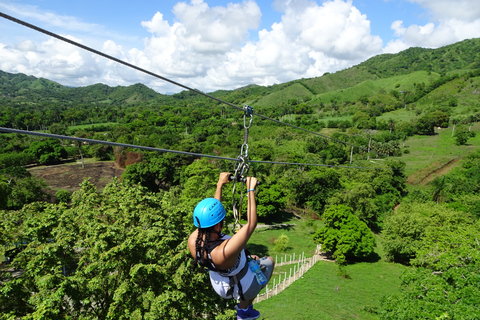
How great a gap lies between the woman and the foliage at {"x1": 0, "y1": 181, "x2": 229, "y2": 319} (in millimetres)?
5218

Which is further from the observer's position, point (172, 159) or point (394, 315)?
point (172, 159)

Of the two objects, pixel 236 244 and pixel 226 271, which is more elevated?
pixel 236 244

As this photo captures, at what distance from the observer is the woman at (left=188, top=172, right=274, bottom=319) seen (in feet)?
9.85

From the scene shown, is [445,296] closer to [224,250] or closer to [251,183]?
[251,183]

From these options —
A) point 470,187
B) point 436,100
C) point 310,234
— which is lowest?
point 310,234

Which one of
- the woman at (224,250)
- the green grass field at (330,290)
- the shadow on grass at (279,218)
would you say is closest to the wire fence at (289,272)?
the green grass field at (330,290)

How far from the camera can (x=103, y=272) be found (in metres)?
8.09

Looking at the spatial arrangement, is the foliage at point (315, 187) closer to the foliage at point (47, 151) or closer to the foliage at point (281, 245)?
the foliage at point (281, 245)

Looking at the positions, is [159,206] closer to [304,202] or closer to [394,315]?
[394,315]

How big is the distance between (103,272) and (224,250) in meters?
6.81

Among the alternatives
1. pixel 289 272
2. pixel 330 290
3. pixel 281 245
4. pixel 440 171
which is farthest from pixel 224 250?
pixel 440 171

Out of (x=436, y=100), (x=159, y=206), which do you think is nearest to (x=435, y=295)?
(x=159, y=206)

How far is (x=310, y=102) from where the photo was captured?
154 meters

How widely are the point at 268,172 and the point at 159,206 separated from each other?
1475 inches
